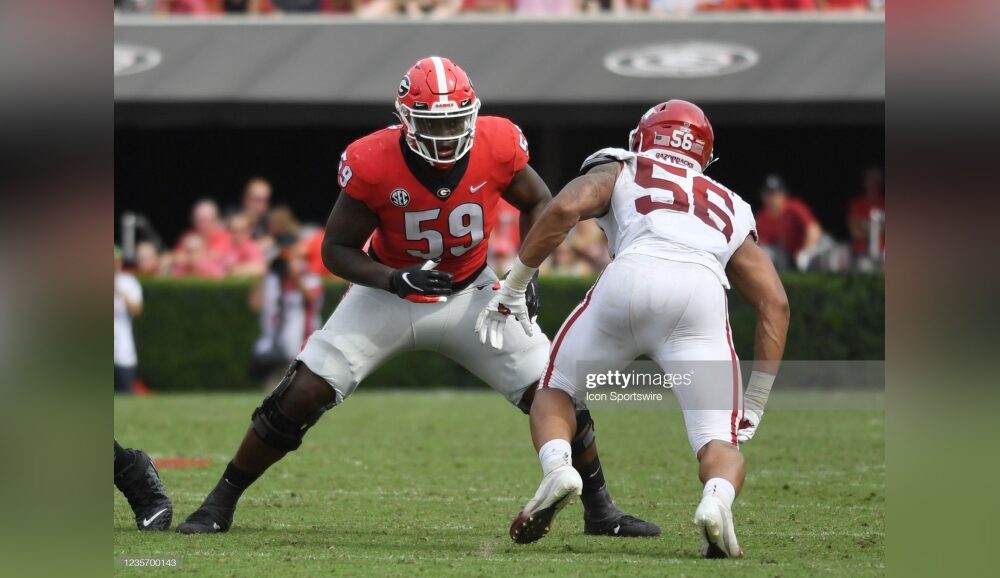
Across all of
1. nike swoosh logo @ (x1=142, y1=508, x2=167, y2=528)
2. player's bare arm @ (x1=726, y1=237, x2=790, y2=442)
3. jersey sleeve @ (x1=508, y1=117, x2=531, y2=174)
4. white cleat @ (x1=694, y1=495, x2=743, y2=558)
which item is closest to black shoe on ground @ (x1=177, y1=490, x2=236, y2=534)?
nike swoosh logo @ (x1=142, y1=508, x2=167, y2=528)

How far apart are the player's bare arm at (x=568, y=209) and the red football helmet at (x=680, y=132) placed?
0.26 meters

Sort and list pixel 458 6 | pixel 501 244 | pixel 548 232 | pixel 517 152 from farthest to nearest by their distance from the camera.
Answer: pixel 458 6 → pixel 501 244 → pixel 517 152 → pixel 548 232

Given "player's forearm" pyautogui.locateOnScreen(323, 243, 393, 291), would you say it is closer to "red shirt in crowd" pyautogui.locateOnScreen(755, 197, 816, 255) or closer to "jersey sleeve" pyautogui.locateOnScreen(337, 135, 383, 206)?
"jersey sleeve" pyautogui.locateOnScreen(337, 135, 383, 206)

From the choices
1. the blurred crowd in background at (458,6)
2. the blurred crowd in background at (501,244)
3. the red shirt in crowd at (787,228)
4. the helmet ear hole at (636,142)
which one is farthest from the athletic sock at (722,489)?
the blurred crowd in background at (458,6)

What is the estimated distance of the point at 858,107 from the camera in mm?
13188

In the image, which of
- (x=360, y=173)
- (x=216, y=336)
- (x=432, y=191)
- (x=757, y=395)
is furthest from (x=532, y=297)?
(x=216, y=336)

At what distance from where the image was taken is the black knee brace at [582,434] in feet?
17.3

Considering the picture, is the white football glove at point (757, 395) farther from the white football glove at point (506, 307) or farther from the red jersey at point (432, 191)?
the red jersey at point (432, 191)

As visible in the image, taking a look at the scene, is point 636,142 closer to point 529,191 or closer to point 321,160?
point 529,191

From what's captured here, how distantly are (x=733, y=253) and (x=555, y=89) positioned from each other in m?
8.57

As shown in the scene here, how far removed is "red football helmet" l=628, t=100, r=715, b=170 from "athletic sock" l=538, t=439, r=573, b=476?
1182 millimetres

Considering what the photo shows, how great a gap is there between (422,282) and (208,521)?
4.24 feet

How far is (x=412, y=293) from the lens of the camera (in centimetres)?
507

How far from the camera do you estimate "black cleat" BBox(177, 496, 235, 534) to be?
5.25 m
